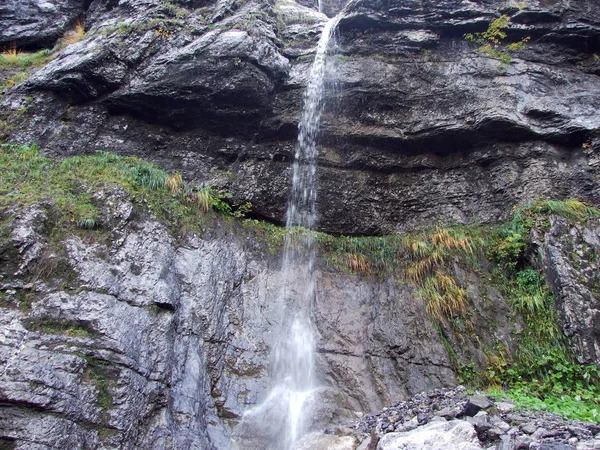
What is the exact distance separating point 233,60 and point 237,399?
682 cm

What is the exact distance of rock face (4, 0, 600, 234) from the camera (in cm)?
916

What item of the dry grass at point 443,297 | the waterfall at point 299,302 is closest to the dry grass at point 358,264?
the waterfall at point 299,302

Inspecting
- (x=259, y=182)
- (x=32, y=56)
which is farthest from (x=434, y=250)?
(x=32, y=56)

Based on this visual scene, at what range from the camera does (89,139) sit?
9.38 m

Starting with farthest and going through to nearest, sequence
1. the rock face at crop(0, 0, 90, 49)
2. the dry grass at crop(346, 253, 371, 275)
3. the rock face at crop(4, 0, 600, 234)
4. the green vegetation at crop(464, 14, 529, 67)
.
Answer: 1. the rock face at crop(0, 0, 90, 49)
2. the green vegetation at crop(464, 14, 529, 67)
3. the rock face at crop(4, 0, 600, 234)
4. the dry grass at crop(346, 253, 371, 275)

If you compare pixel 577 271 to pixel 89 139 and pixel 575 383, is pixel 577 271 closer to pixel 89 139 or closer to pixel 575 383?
pixel 575 383

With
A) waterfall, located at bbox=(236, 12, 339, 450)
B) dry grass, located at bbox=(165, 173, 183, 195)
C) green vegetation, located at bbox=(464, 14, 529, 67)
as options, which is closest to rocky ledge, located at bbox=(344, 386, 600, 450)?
waterfall, located at bbox=(236, 12, 339, 450)

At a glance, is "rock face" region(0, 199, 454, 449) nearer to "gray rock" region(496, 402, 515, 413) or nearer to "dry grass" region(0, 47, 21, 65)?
"gray rock" region(496, 402, 515, 413)

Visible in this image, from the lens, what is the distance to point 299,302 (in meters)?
7.88

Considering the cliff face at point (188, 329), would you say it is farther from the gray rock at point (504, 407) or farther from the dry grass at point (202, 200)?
the gray rock at point (504, 407)

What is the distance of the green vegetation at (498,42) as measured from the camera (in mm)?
10023

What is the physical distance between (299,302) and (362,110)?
4714 mm

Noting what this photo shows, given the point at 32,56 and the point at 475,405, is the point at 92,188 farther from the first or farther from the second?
the point at 475,405

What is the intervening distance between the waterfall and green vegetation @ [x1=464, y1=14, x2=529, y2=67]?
3.63 metres
